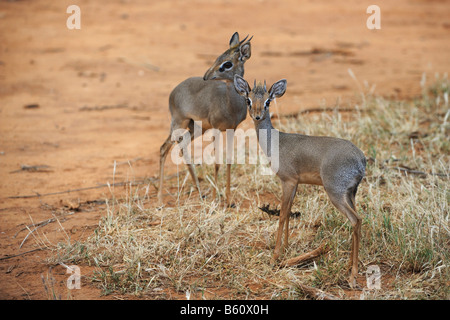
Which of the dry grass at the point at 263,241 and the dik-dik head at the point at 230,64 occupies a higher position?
the dik-dik head at the point at 230,64

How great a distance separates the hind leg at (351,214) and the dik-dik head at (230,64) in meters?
2.07

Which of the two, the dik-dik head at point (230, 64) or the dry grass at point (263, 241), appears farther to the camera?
the dik-dik head at point (230, 64)

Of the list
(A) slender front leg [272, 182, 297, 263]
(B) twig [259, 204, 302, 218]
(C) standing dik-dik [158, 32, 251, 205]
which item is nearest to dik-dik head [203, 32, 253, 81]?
(C) standing dik-dik [158, 32, 251, 205]

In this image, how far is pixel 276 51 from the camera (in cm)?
1295

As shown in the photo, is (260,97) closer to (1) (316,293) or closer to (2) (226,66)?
(2) (226,66)

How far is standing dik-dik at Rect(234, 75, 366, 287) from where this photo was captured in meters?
4.31

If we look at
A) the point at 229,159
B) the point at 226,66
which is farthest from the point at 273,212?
the point at 226,66

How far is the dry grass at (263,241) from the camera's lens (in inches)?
172

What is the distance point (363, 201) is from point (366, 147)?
1.43 meters

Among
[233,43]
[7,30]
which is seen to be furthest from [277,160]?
[7,30]

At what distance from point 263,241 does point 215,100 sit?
5.50 feet

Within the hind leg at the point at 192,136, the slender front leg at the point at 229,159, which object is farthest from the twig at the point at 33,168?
the slender front leg at the point at 229,159

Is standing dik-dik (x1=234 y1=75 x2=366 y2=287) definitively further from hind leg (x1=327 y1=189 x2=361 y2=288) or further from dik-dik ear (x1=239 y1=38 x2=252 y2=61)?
dik-dik ear (x1=239 y1=38 x2=252 y2=61)

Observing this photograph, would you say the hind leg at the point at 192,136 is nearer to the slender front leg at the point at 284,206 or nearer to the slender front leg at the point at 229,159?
the slender front leg at the point at 229,159
